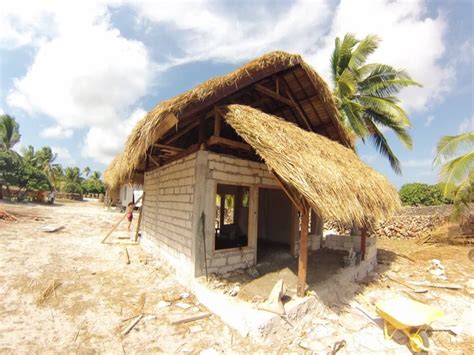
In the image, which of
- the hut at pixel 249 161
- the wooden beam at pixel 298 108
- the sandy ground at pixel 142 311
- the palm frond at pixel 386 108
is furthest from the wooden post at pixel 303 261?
the palm frond at pixel 386 108

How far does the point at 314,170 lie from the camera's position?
14.5ft

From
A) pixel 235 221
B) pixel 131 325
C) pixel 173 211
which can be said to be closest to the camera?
pixel 131 325

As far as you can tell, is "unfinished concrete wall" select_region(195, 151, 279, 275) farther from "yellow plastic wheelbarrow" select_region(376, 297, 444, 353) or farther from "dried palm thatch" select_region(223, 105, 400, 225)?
"yellow plastic wheelbarrow" select_region(376, 297, 444, 353)

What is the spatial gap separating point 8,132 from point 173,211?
27456 millimetres

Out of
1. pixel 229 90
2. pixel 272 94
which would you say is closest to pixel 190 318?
pixel 229 90

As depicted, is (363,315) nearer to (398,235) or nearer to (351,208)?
(351,208)

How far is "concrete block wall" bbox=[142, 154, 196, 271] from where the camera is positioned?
5691 millimetres

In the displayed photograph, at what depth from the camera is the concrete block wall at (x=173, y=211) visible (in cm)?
569

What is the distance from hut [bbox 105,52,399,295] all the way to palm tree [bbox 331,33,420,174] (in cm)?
239

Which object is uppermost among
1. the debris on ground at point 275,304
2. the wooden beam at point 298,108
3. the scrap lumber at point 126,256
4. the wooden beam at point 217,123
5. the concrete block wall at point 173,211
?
the wooden beam at point 298,108

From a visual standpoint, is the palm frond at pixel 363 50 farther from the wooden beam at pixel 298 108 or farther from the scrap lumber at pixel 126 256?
the scrap lumber at pixel 126 256

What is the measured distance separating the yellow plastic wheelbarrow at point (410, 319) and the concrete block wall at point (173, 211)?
347 centimetres

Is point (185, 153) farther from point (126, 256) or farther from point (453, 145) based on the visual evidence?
point (453, 145)

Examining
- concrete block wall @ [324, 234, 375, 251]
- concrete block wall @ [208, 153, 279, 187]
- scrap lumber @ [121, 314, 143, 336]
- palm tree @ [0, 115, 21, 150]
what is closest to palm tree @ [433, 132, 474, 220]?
concrete block wall @ [324, 234, 375, 251]
